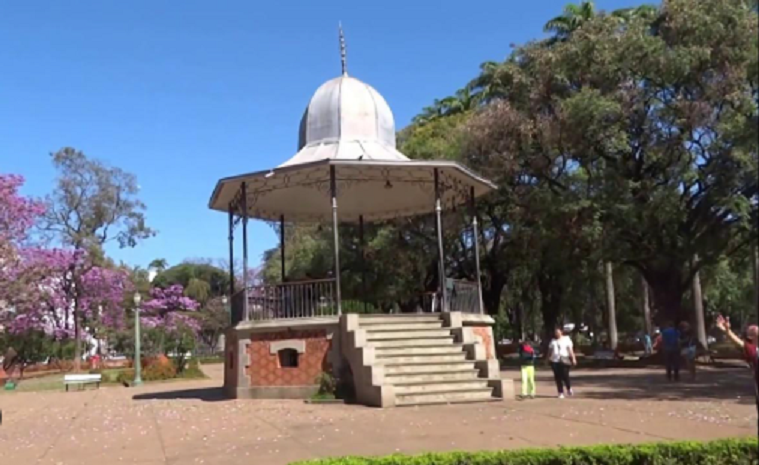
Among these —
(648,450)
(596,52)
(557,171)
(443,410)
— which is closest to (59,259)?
(557,171)

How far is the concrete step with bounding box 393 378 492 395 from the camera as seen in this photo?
581 inches

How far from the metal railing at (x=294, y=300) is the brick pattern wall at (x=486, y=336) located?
3392 millimetres

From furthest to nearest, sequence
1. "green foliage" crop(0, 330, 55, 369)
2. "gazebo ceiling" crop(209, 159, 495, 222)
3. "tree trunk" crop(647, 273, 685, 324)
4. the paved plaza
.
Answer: "green foliage" crop(0, 330, 55, 369) → "tree trunk" crop(647, 273, 685, 324) → "gazebo ceiling" crop(209, 159, 495, 222) → the paved plaza

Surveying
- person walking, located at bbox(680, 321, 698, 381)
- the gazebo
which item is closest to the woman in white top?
the gazebo

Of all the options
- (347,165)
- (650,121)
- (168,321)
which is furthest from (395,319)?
(168,321)

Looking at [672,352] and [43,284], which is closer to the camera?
[672,352]

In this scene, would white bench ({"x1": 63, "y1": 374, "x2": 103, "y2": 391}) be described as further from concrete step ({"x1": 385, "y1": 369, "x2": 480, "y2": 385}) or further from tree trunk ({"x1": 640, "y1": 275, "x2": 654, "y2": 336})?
tree trunk ({"x1": 640, "y1": 275, "x2": 654, "y2": 336})

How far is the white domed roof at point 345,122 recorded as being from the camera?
19.4m

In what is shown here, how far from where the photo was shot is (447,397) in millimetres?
14789

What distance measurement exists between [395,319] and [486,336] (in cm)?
268

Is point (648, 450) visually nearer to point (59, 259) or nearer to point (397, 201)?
point (397, 201)

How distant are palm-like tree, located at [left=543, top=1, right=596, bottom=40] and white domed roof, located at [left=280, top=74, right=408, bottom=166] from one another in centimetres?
1313

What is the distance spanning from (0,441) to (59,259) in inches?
1243

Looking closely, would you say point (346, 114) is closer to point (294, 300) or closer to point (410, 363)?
point (294, 300)
